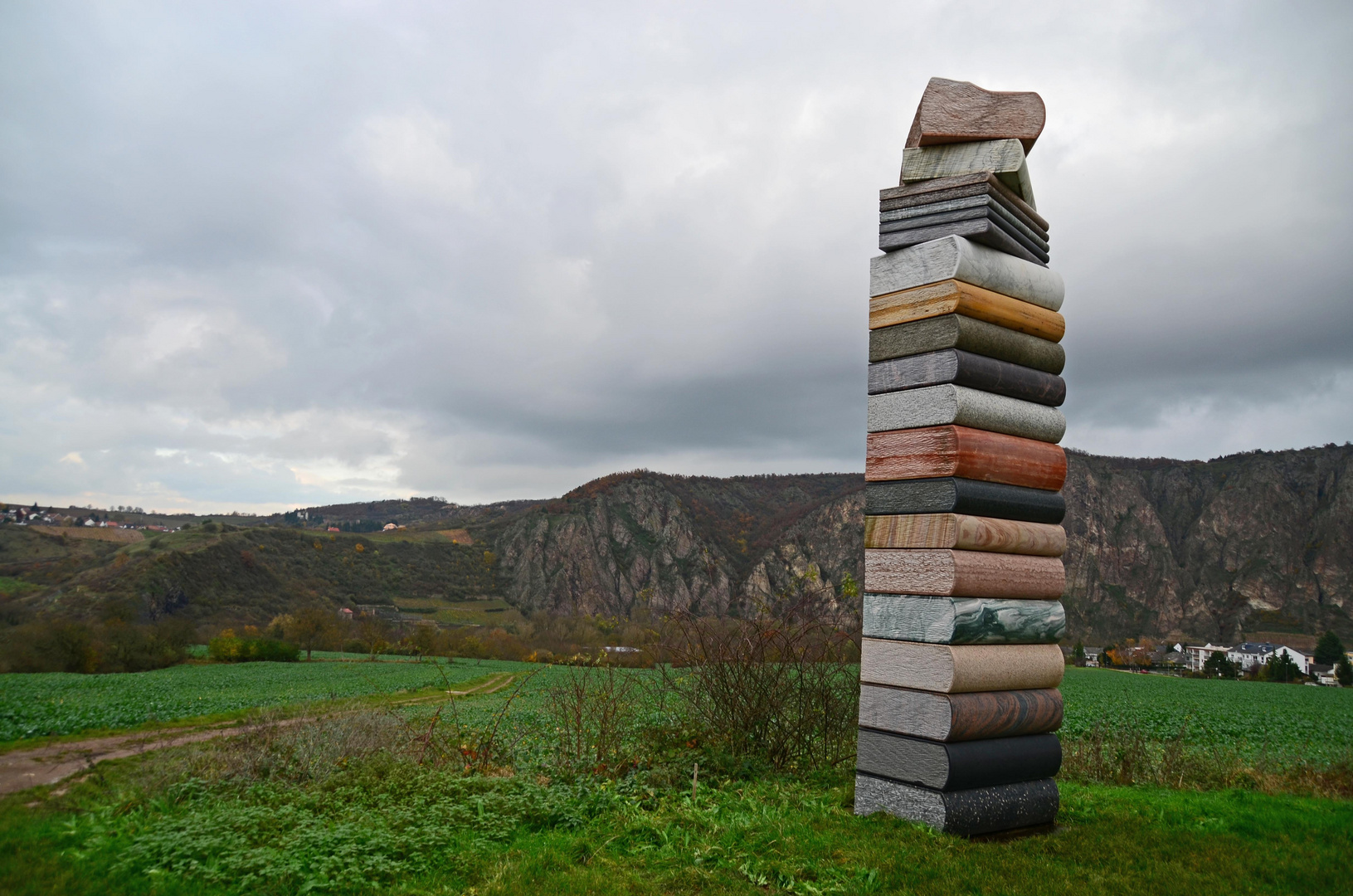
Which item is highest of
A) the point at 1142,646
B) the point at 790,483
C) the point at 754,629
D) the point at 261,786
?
the point at 790,483

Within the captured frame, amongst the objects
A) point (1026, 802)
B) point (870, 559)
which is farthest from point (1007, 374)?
point (1026, 802)

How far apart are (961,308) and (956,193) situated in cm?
93

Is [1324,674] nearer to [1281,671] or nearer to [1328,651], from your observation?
[1328,651]

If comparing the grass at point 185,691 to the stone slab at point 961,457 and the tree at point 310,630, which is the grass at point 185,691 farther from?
the stone slab at point 961,457

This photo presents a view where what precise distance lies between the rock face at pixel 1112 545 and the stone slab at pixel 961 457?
7468cm

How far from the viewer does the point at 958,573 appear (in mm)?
4406

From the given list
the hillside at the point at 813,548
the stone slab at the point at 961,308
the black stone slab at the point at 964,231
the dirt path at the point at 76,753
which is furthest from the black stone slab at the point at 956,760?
the hillside at the point at 813,548

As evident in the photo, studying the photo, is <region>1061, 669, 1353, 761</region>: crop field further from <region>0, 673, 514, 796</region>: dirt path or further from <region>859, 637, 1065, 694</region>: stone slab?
<region>0, 673, 514, 796</region>: dirt path

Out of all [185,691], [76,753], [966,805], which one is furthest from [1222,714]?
[185,691]

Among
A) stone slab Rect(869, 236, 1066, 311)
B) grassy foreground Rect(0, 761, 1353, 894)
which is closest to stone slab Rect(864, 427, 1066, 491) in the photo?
stone slab Rect(869, 236, 1066, 311)

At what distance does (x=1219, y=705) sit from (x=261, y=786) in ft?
121

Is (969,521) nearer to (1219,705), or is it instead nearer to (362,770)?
(362,770)

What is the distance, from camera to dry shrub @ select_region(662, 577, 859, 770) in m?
7.21

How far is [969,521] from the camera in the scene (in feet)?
14.8
